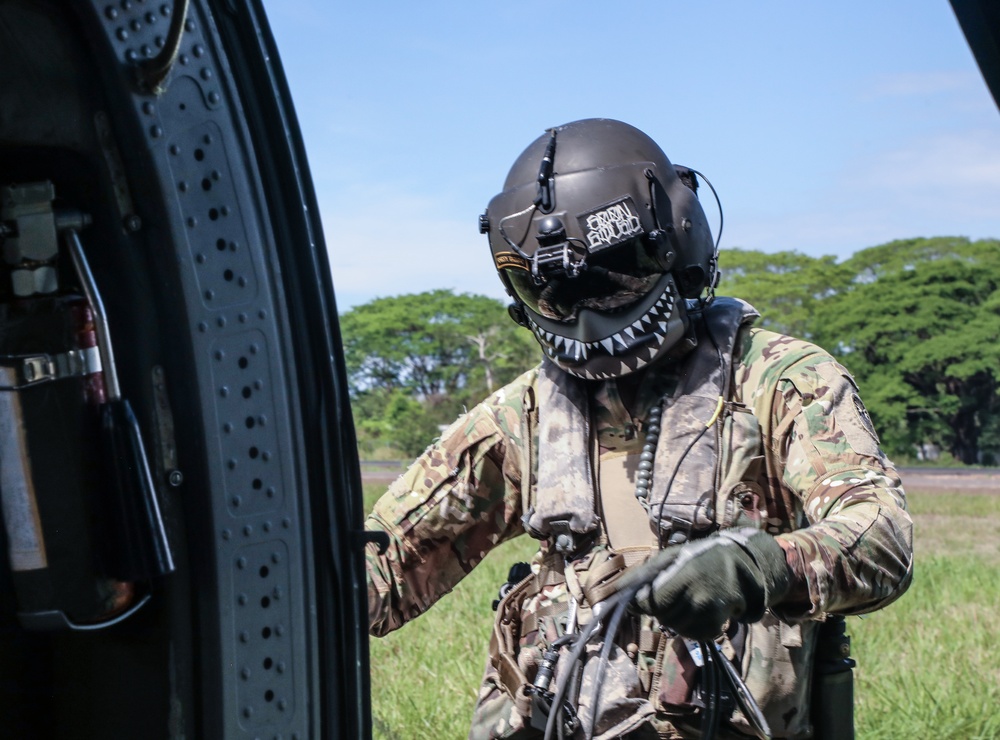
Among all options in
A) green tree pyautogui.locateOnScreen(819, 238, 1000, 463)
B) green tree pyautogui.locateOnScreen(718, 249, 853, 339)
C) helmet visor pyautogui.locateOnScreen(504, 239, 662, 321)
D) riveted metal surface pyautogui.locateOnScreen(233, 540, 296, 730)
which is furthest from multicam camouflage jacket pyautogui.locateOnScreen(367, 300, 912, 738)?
green tree pyautogui.locateOnScreen(718, 249, 853, 339)

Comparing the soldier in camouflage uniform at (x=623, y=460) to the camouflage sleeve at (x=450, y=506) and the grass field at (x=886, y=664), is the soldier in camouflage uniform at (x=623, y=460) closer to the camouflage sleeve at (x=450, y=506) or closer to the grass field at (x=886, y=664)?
the camouflage sleeve at (x=450, y=506)

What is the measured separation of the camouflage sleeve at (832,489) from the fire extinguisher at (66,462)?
1.15m

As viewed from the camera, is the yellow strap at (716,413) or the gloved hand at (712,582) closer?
the gloved hand at (712,582)

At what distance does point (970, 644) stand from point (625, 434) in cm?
368

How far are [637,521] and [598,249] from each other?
0.63 m

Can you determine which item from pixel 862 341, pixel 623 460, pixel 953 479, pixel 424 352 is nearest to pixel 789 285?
pixel 862 341

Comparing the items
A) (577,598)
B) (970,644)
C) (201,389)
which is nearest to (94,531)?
(201,389)

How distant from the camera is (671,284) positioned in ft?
9.02

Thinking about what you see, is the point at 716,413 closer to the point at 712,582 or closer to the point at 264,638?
the point at 712,582

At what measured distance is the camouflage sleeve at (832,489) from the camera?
6.91 feet

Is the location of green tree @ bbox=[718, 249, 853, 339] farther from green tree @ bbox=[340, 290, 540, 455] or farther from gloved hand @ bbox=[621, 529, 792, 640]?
gloved hand @ bbox=[621, 529, 792, 640]

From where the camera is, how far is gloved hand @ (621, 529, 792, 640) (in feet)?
6.24

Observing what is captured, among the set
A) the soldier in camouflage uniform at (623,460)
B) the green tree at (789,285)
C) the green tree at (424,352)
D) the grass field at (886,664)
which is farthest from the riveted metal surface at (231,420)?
the green tree at (789,285)

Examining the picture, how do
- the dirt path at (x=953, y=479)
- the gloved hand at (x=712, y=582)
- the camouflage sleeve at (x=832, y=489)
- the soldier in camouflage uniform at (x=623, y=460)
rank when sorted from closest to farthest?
the gloved hand at (x=712, y=582) → the camouflage sleeve at (x=832, y=489) → the soldier in camouflage uniform at (x=623, y=460) → the dirt path at (x=953, y=479)
